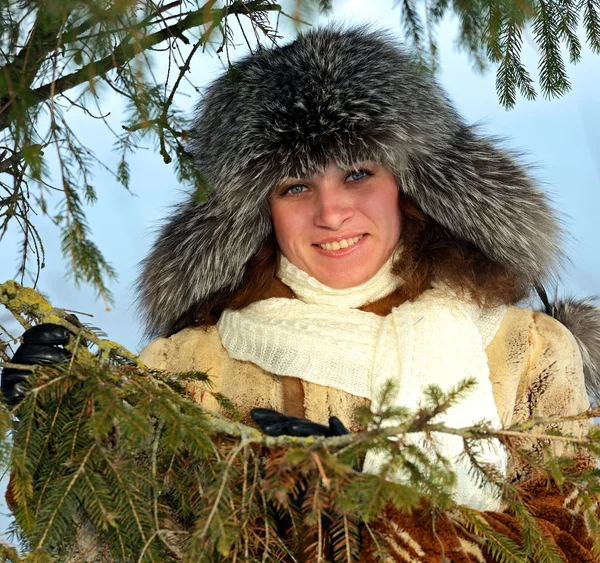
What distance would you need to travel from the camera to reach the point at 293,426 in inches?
49.4

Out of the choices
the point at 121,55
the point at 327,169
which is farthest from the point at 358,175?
the point at 121,55

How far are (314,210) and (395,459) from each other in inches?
38.3

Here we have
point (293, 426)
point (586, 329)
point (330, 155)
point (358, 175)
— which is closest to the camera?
point (293, 426)

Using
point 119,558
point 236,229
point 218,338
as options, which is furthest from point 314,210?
point 119,558

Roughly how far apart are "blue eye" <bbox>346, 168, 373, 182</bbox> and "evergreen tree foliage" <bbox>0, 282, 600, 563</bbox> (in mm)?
723

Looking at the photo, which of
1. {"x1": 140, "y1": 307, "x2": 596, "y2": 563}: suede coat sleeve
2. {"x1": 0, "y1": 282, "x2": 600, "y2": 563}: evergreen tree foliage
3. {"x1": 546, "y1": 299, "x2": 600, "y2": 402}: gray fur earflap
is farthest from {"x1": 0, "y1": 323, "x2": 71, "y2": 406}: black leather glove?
{"x1": 546, "y1": 299, "x2": 600, "y2": 402}: gray fur earflap

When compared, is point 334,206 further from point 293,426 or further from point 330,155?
point 293,426

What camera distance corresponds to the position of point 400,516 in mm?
1383

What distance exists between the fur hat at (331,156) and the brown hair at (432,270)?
31mm

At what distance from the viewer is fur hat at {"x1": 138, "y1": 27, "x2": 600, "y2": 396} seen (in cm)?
175

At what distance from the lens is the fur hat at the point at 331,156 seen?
175 cm

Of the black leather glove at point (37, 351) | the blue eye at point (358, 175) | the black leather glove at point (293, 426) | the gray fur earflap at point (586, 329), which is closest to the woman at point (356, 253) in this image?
the blue eye at point (358, 175)

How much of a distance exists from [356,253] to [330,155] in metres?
0.26

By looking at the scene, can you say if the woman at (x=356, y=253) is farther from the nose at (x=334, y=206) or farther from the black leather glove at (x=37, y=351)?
the black leather glove at (x=37, y=351)
